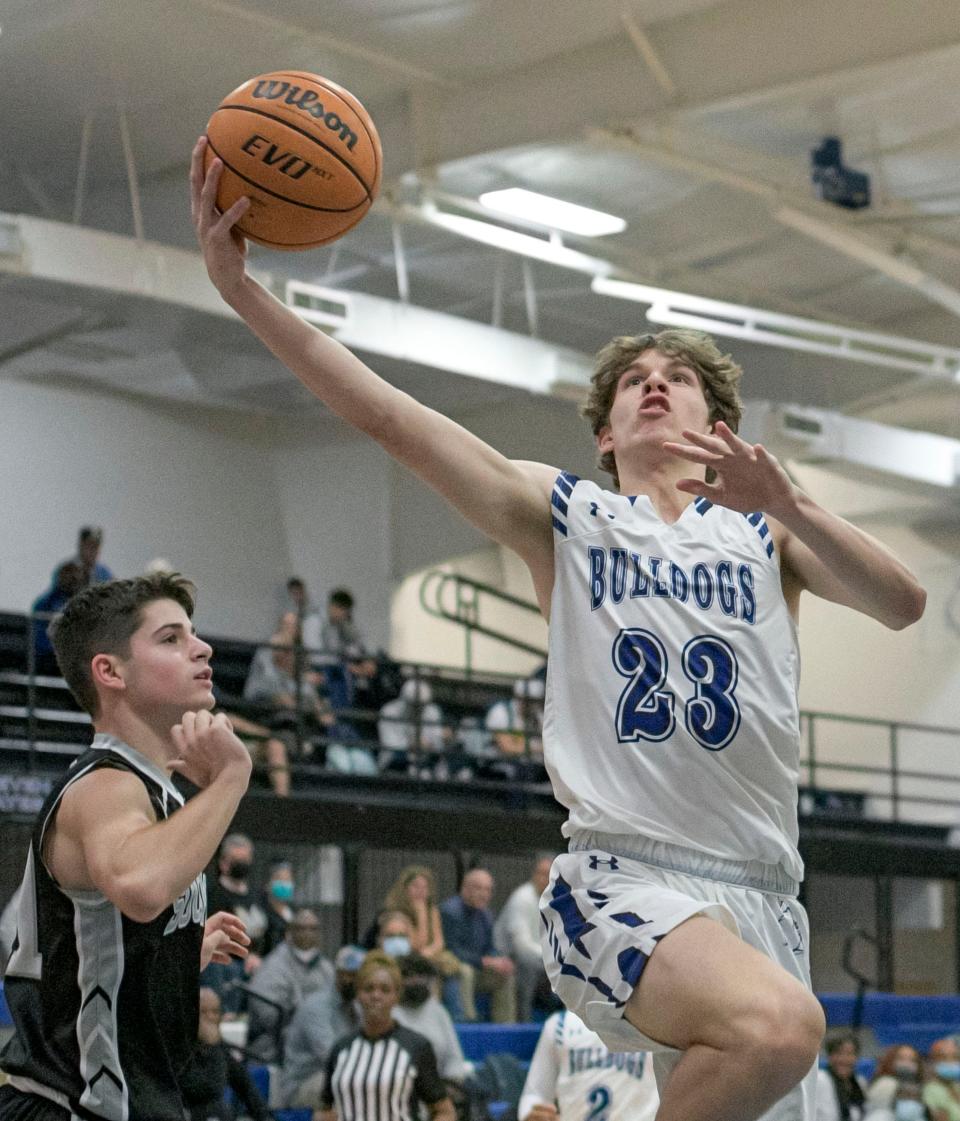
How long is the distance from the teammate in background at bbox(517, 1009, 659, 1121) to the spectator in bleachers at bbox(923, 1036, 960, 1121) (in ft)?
12.8

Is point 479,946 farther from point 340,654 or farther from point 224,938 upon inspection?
point 224,938

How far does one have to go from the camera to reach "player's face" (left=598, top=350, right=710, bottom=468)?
3723 millimetres

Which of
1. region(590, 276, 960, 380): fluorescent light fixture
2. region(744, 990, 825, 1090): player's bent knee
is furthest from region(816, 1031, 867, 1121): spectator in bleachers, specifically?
region(744, 990, 825, 1090): player's bent knee

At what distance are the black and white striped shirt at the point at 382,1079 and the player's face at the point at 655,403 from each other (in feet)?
17.0

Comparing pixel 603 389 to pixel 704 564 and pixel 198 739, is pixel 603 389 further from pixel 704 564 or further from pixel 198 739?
pixel 198 739

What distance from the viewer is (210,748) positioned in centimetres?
345

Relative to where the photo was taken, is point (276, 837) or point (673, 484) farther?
point (276, 837)

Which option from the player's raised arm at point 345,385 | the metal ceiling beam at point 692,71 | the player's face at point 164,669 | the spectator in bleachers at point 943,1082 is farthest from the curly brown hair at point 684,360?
the spectator in bleachers at point 943,1082

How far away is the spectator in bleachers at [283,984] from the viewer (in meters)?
9.70

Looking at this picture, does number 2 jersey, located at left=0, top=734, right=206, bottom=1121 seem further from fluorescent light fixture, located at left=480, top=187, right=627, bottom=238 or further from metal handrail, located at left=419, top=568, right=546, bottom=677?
metal handrail, located at left=419, top=568, right=546, bottom=677

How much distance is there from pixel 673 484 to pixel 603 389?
12.4 inches

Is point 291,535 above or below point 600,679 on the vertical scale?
above

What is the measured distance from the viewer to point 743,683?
3.47 meters

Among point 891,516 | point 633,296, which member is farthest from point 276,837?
point 891,516
